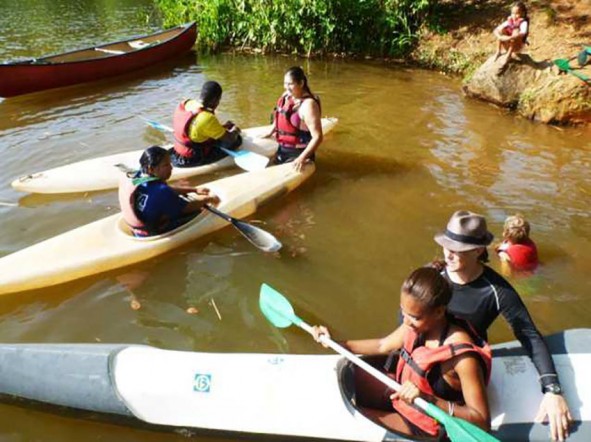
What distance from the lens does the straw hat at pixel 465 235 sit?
8.63 feet

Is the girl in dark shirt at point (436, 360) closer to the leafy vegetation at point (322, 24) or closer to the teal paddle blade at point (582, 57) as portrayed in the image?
the teal paddle blade at point (582, 57)

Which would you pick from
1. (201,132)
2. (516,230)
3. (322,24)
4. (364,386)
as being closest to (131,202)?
(201,132)

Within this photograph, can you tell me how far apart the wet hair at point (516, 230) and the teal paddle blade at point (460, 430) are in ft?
7.67

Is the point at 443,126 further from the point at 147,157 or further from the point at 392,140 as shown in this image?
the point at 147,157

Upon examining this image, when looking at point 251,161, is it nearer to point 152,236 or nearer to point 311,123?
point 311,123

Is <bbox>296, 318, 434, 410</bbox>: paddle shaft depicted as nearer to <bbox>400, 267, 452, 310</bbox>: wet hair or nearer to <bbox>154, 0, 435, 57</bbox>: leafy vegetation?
<bbox>400, 267, 452, 310</bbox>: wet hair

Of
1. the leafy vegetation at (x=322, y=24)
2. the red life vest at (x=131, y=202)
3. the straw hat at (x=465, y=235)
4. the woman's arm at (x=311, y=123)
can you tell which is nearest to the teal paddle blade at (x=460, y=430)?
the straw hat at (x=465, y=235)

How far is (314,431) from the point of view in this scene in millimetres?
2861

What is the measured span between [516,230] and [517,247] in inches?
6.1

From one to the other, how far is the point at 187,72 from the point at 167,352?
9239 millimetres

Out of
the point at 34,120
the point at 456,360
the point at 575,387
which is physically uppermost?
the point at 456,360

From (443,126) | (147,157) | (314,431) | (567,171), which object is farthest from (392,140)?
(314,431)

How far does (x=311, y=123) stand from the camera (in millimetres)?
5887

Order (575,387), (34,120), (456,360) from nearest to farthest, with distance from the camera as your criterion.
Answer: (456,360)
(575,387)
(34,120)
